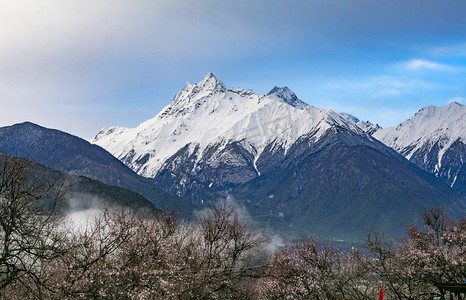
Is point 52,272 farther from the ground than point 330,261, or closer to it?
closer to it

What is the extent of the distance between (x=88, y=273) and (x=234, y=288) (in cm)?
2108

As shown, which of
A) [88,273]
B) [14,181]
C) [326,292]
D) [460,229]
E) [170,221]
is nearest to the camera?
[14,181]

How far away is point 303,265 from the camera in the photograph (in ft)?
207

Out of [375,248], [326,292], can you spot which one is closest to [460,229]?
[375,248]

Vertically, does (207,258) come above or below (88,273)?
above

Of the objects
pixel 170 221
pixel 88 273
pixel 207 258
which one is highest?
pixel 170 221

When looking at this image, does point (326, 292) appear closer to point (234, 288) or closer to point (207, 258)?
point (234, 288)

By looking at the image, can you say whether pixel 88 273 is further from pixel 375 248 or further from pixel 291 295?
pixel 375 248

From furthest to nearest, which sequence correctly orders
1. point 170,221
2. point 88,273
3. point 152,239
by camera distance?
point 170,221 → point 152,239 → point 88,273

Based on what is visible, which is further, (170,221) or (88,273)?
(170,221)

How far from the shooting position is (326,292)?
52.8 m

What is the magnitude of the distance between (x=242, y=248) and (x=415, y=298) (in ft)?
63.8

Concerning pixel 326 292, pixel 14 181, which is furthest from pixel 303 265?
pixel 14 181

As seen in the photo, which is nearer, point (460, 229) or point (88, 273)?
point (88, 273)
